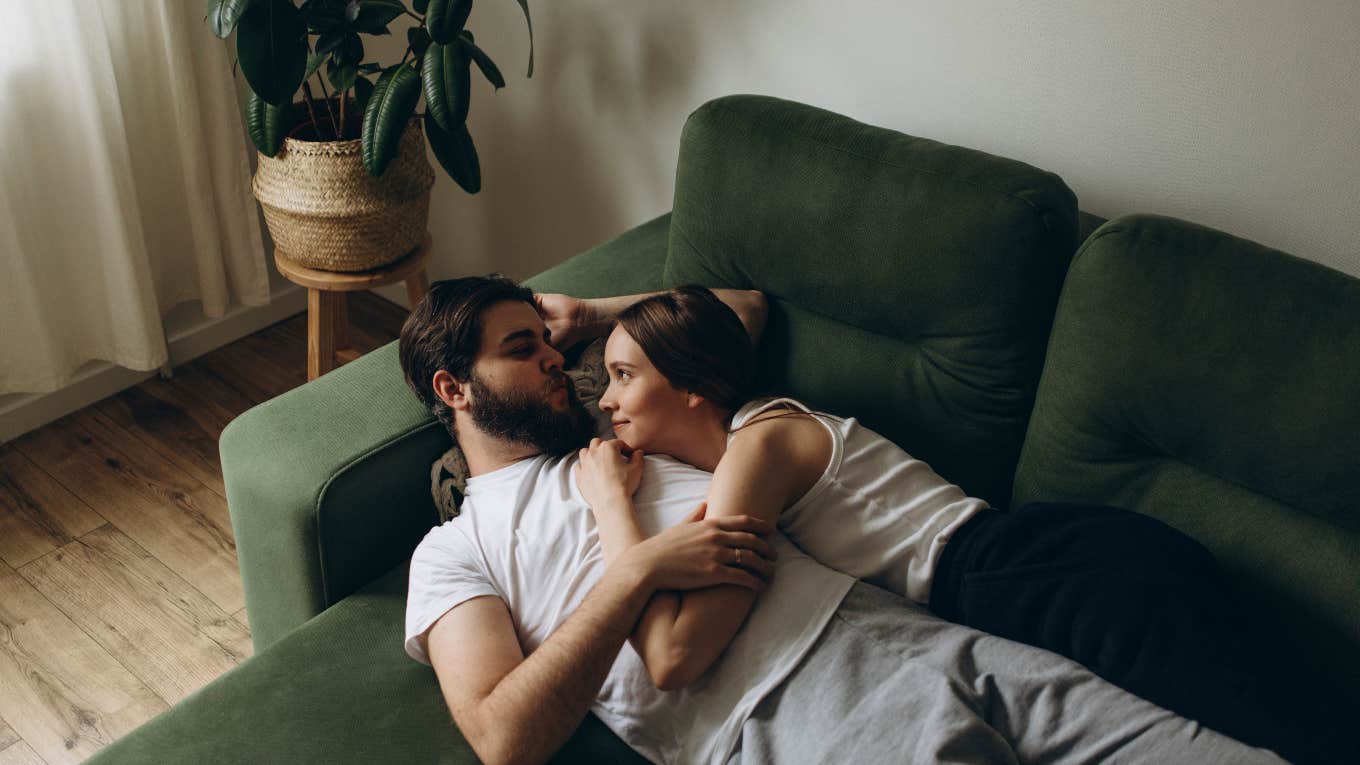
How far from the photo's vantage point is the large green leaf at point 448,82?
2.03 meters

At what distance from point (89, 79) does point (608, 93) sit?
1.05 meters

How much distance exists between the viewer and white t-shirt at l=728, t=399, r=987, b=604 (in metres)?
1.45

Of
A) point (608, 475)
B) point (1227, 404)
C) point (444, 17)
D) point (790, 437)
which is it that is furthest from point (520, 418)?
point (1227, 404)

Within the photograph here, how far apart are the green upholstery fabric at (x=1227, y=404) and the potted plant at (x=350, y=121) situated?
1.20 m

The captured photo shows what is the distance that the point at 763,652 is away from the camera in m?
1.33

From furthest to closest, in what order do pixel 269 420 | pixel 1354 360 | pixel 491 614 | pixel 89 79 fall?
1. pixel 89 79
2. pixel 269 420
3. pixel 491 614
4. pixel 1354 360

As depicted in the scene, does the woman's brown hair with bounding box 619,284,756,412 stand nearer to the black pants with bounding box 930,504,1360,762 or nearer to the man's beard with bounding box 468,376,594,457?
the man's beard with bounding box 468,376,594,457

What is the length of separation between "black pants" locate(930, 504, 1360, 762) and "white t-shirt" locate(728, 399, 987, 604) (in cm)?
3

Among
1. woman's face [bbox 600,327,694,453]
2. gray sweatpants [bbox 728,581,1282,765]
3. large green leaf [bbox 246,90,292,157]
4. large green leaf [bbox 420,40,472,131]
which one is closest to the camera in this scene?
gray sweatpants [bbox 728,581,1282,765]

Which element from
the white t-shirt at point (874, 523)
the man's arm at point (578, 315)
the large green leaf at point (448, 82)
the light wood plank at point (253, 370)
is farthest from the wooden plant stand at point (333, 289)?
the white t-shirt at point (874, 523)

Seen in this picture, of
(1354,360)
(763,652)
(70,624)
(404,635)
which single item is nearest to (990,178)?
(1354,360)

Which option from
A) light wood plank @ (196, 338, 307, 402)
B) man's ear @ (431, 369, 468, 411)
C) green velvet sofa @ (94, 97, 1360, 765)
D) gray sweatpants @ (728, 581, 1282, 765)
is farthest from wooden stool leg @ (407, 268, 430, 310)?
gray sweatpants @ (728, 581, 1282, 765)

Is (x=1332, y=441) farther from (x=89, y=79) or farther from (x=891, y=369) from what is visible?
(x=89, y=79)

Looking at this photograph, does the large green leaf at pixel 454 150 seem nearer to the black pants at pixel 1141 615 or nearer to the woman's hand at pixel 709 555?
the woman's hand at pixel 709 555
